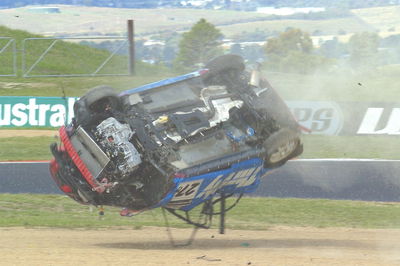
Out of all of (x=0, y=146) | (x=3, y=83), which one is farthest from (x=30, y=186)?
(x=3, y=83)

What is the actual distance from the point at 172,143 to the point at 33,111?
42.3ft

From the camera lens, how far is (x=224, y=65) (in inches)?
372

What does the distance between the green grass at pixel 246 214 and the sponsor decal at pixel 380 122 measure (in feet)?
16.3

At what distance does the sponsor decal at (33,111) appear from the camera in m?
20.4

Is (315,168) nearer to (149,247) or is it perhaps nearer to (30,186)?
(30,186)

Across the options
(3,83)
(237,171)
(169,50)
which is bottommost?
(3,83)

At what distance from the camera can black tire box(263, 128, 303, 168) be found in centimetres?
896

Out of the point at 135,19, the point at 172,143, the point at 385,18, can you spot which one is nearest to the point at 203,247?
the point at 172,143

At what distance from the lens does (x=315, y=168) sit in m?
16.4

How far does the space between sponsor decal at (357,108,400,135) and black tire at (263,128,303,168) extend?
33.2ft

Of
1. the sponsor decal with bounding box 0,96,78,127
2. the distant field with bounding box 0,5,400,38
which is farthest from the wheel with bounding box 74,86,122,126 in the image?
the sponsor decal with bounding box 0,96,78,127

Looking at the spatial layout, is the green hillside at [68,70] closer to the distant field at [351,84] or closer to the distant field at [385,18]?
the distant field at [351,84]

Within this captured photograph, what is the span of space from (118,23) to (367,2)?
12.7 metres

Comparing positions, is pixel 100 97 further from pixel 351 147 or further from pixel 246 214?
pixel 351 147
